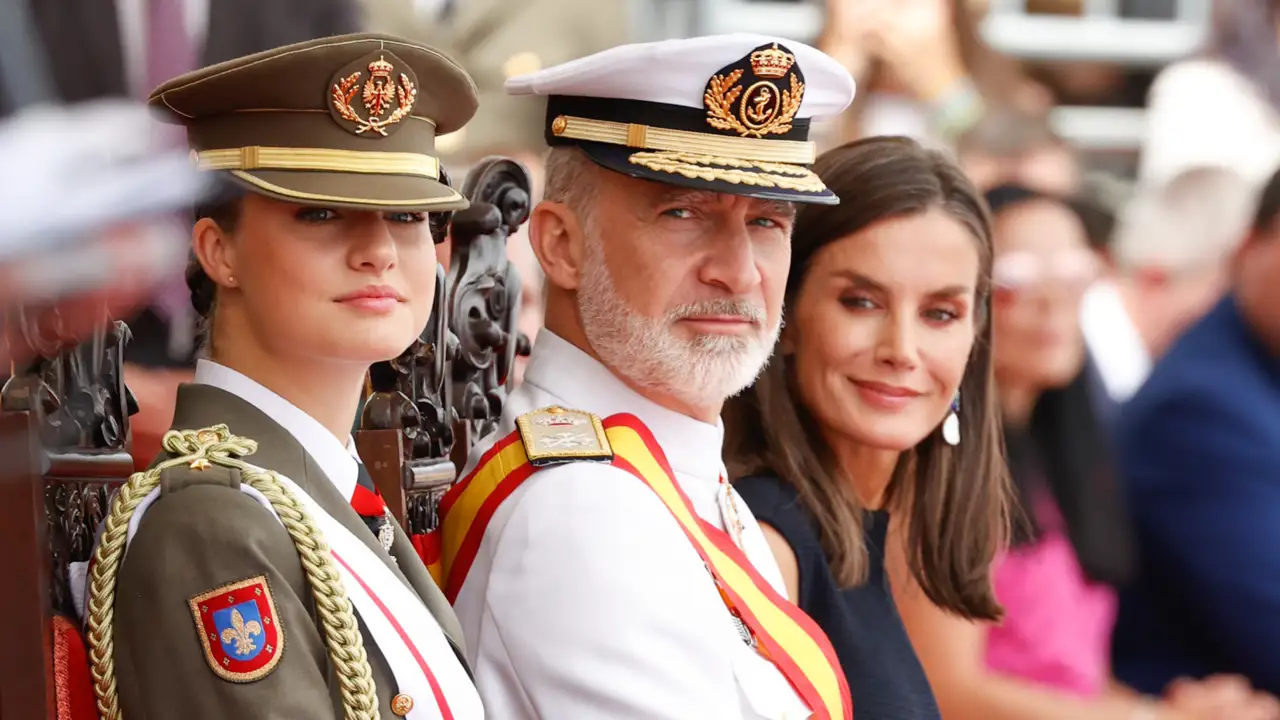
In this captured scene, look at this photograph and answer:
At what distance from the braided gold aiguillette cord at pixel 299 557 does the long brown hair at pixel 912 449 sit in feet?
2.72

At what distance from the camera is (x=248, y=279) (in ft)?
4.61

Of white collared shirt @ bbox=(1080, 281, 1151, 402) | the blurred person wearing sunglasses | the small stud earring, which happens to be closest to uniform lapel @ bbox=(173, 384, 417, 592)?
the small stud earring

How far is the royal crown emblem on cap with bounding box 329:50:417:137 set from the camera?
1418mm

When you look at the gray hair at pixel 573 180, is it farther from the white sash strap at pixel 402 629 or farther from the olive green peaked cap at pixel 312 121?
the white sash strap at pixel 402 629

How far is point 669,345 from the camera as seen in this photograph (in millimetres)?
1730

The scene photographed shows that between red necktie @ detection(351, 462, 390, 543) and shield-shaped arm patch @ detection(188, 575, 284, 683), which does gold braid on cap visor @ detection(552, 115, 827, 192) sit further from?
shield-shaped arm patch @ detection(188, 575, 284, 683)

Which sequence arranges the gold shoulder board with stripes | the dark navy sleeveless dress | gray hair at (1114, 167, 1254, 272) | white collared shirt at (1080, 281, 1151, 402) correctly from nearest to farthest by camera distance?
the gold shoulder board with stripes, the dark navy sleeveless dress, white collared shirt at (1080, 281, 1151, 402), gray hair at (1114, 167, 1254, 272)

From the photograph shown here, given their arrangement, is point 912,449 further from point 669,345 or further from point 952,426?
point 669,345

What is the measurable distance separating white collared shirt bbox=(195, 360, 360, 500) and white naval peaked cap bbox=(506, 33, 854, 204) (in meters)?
0.44

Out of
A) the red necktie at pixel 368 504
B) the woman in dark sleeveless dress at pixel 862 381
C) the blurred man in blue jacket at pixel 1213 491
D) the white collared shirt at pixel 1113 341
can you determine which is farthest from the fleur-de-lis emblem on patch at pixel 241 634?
the white collared shirt at pixel 1113 341

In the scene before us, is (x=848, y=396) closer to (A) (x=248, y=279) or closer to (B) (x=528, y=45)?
(A) (x=248, y=279)

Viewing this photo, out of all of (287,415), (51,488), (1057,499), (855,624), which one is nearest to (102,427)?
(51,488)

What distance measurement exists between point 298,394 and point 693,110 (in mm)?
540

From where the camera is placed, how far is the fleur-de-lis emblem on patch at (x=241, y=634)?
1247mm
